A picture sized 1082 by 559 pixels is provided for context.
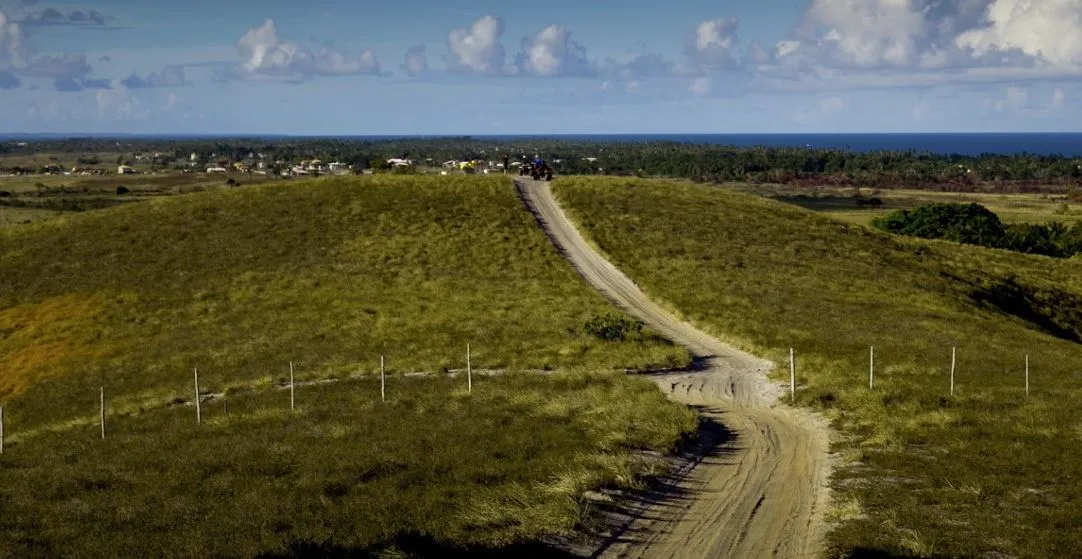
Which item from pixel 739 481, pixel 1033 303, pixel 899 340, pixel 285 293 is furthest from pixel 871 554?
pixel 1033 303

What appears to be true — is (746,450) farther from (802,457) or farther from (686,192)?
(686,192)

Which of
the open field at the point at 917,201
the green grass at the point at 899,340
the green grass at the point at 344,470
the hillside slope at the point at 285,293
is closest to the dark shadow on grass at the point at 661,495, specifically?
the green grass at the point at 344,470

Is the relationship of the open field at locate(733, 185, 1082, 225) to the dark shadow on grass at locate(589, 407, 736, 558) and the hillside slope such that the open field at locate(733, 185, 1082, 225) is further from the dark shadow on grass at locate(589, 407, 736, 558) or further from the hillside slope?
the dark shadow on grass at locate(589, 407, 736, 558)

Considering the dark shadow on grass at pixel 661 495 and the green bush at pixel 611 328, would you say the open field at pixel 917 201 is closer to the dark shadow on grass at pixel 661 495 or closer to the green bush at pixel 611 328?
the green bush at pixel 611 328

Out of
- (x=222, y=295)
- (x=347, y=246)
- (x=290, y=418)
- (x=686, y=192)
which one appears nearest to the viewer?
(x=290, y=418)

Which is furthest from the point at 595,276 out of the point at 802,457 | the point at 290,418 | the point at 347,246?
the point at 802,457

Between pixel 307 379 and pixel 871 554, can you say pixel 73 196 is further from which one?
pixel 871 554

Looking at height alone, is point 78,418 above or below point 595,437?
below
